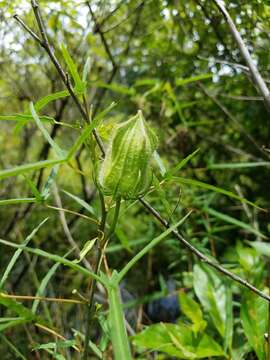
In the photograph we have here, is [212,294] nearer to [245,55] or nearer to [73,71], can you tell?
[245,55]

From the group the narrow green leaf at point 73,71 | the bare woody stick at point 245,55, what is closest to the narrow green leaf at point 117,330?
the narrow green leaf at point 73,71

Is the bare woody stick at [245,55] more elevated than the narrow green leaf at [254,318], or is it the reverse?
the bare woody stick at [245,55]

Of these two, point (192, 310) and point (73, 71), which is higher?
point (73, 71)

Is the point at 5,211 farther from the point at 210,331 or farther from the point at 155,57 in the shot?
the point at 210,331

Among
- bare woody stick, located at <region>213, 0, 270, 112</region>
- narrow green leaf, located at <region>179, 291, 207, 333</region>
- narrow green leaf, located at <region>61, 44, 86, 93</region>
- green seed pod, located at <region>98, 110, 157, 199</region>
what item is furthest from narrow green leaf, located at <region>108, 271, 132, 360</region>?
narrow green leaf, located at <region>179, 291, 207, 333</region>

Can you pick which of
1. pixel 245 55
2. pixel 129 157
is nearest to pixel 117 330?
pixel 129 157

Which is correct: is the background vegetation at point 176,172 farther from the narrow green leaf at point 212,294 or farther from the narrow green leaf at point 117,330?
the narrow green leaf at point 117,330

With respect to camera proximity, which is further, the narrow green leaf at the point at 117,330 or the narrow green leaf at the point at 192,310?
the narrow green leaf at the point at 192,310
